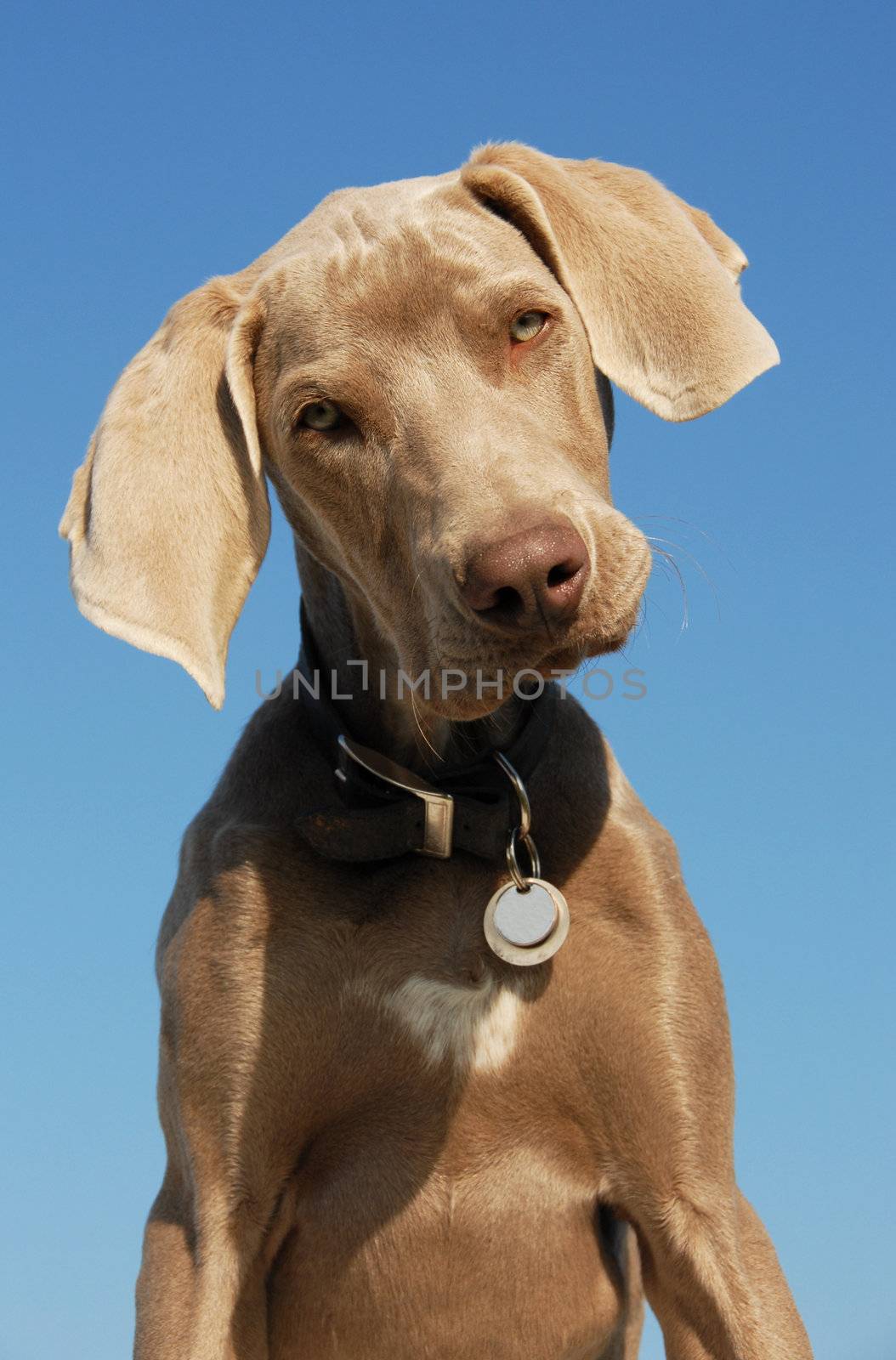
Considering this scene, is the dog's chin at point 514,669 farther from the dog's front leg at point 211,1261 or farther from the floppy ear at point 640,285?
the dog's front leg at point 211,1261


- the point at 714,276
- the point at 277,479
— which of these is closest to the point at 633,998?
the point at 277,479

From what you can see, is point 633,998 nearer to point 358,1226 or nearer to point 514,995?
point 514,995

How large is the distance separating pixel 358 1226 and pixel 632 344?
6.26 ft

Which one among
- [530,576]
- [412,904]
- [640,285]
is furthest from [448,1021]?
[640,285]

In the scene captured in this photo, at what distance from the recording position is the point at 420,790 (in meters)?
3.39

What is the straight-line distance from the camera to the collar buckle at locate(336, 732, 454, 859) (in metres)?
3.34

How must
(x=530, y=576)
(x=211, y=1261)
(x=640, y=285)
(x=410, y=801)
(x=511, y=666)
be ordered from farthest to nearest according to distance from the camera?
(x=640, y=285)
(x=410, y=801)
(x=211, y=1261)
(x=511, y=666)
(x=530, y=576)

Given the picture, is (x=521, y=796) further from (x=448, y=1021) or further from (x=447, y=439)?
(x=447, y=439)

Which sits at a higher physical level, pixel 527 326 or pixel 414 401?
pixel 527 326

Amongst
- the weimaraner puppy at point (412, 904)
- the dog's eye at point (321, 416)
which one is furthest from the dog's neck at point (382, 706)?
the dog's eye at point (321, 416)

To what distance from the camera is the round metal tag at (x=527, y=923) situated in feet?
10.7

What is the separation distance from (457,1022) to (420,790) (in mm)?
478

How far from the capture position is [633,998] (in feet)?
10.9

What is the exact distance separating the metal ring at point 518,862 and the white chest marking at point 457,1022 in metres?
0.24
